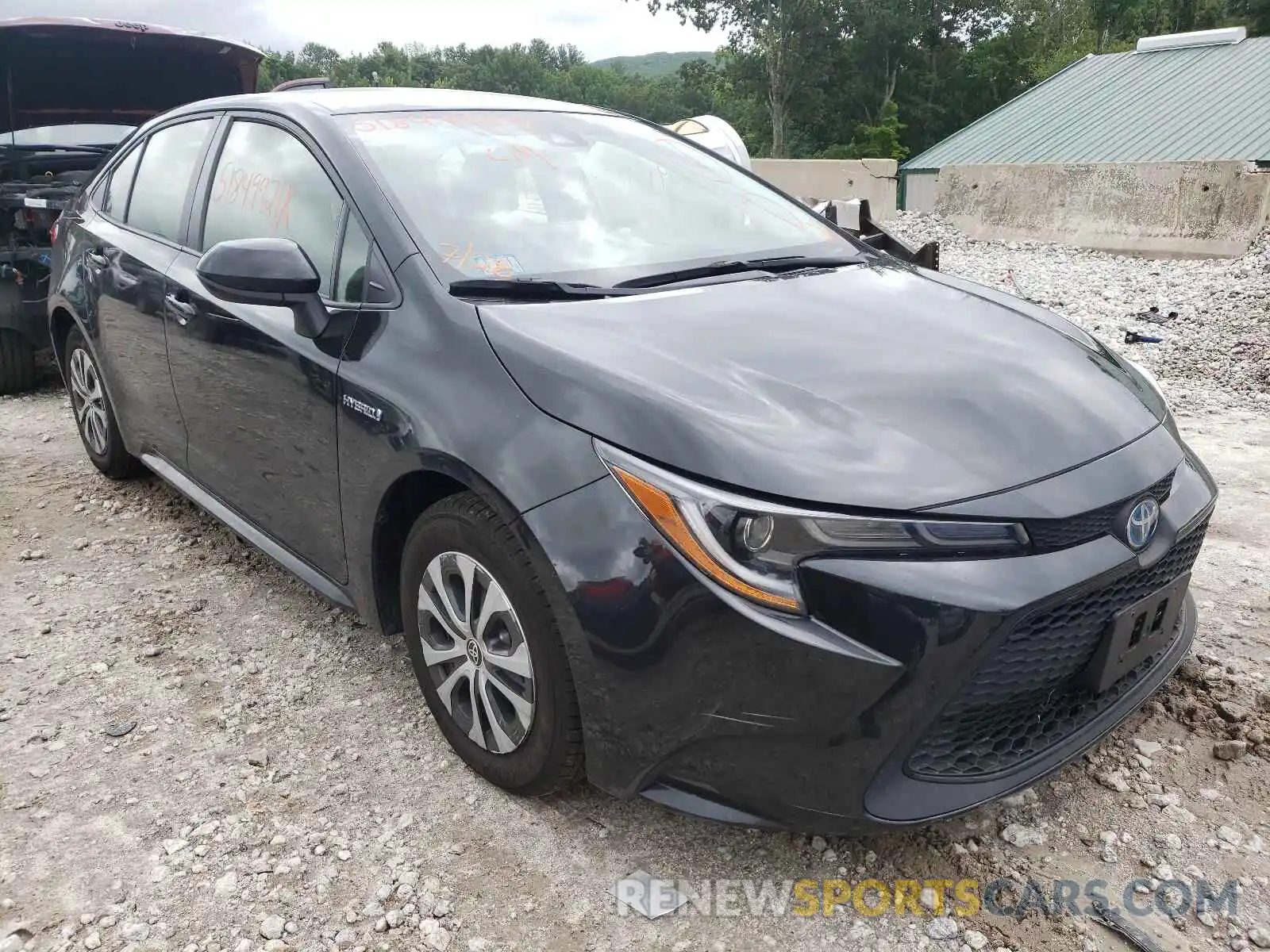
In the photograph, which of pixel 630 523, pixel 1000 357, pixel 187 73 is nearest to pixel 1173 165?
pixel 187 73

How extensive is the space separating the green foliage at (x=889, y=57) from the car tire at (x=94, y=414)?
42720 millimetres

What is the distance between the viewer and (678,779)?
1933 mm

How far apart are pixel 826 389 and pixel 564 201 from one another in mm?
1103

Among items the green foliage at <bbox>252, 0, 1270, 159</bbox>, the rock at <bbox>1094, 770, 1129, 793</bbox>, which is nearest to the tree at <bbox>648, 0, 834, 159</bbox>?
the green foliage at <bbox>252, 0, 1270, 159</bbox>

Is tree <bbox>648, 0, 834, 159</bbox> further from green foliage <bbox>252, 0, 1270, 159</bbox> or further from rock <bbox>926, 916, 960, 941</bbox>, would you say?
rock <bbox>926, 916, 960, 941</bbox>

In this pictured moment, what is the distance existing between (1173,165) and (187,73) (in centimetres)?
1124

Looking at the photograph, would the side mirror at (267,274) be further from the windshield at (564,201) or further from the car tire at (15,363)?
the car tire at (15,363)

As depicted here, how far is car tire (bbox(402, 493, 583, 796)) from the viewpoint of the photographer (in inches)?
80.5

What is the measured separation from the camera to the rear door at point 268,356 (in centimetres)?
259

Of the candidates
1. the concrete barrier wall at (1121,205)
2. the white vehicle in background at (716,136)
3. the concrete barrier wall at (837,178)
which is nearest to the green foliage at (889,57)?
the concrete barrier wall at (837,178)

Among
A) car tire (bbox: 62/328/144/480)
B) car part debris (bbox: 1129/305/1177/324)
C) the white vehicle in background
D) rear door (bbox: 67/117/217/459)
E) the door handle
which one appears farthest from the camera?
the white vehicle in background

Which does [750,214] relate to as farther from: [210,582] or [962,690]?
[210,582]

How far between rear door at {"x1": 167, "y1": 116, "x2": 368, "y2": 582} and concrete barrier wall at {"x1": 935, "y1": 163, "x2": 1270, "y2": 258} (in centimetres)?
1169

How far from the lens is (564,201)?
108 inches
